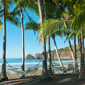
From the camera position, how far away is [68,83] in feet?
14.3

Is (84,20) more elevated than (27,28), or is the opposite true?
(27,28)

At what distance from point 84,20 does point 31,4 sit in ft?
14.0

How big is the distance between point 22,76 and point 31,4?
4167 mm

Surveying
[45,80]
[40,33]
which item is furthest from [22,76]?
[40,33]

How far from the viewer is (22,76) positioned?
19.2ft

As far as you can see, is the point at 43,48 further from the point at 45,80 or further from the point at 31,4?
the point at 31,4

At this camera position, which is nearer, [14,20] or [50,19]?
[50,19]

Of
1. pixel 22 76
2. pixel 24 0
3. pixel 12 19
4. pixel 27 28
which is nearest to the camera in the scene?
pixel 22 76

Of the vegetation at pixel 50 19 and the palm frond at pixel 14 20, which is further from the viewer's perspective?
the palm frond at pixel 14 20

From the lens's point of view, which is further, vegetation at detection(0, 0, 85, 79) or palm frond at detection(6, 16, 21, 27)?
palm frond at detection(6, 16, 21, 27)

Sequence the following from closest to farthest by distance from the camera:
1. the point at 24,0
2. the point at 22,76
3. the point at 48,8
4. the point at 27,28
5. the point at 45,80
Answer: the point at 45,80 → the point at 22,76 → the point at 24,0 → the point at 48,8 → the point at 27,28

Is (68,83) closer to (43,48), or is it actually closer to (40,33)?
(43,48)

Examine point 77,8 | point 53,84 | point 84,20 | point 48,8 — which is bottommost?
point 53,84

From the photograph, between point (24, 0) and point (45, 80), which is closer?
point (45, 80)
